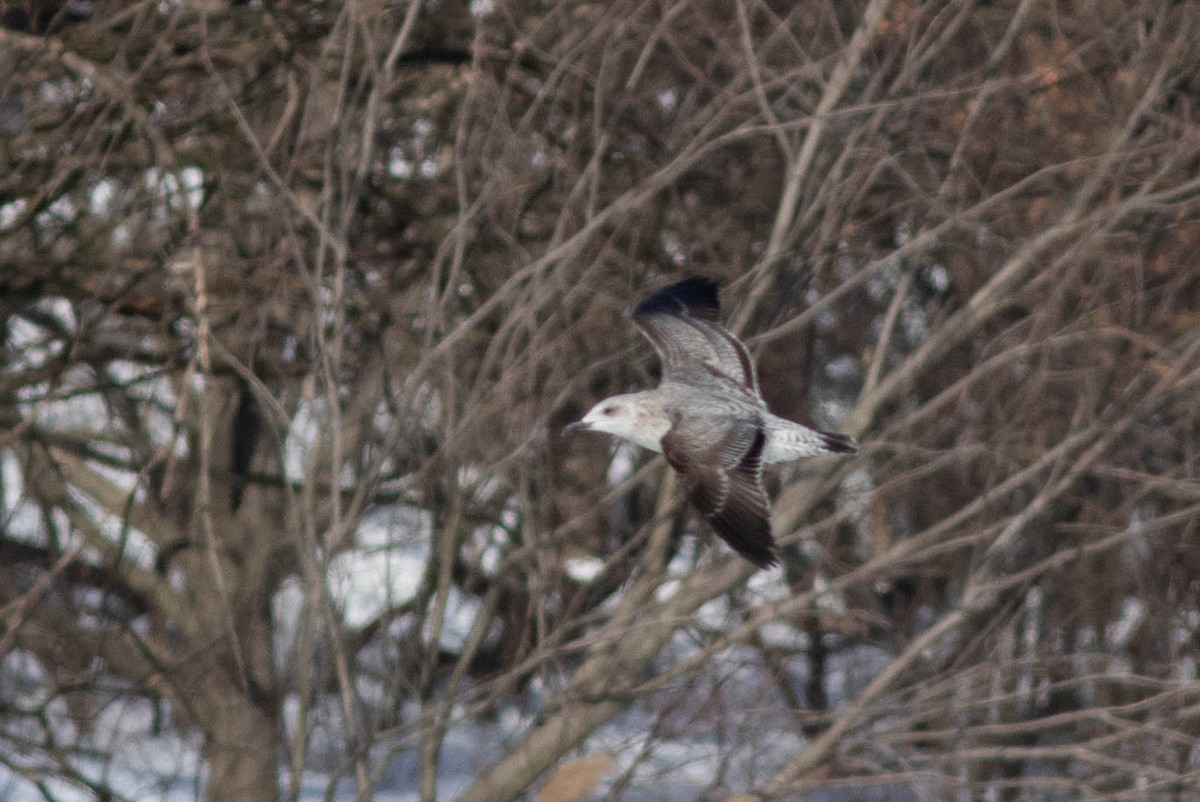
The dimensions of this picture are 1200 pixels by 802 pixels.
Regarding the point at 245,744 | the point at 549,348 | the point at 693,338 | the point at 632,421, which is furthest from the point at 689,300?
the point at 245,744

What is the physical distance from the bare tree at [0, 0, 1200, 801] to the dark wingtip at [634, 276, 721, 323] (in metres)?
0.29

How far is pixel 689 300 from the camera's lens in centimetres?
407

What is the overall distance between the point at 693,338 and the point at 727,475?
883mm

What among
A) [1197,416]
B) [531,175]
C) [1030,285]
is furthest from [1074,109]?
[531,175]

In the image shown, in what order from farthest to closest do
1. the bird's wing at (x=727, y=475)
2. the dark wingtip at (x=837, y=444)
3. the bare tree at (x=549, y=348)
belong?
the bare tree at (x=549, y=348) → the dark wingtip at (x=837, y=444) → the bird's wing at (x=727, y=475)

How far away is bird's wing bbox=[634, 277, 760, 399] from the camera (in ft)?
12.3

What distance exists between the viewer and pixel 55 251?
6770mm

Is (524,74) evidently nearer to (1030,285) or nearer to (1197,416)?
(1030,285)

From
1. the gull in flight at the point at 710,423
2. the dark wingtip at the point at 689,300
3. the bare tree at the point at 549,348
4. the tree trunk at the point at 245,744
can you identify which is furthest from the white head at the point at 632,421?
the tree trunk at the point at 245,744

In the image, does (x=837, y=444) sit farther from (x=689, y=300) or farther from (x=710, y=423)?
(x=689, y=300)

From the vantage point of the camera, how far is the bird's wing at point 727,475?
9.45 ft

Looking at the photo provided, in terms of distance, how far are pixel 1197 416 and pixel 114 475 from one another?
6.08 metres

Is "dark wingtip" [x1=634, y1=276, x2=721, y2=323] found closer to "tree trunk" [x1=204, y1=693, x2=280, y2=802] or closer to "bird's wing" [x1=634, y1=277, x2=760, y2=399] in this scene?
"bird's wing" [x1=634, y1=277, x2=760, y2=399]

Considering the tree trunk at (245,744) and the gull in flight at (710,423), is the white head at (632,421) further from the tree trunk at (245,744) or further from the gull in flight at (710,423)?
the tree trunk at (245,744)
